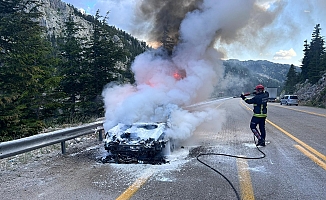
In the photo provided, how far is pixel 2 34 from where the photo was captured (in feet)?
47.7

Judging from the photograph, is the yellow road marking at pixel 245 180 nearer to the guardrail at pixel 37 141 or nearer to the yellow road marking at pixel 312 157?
the yellow road marking at pixel 312 157

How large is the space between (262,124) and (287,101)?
34973mm

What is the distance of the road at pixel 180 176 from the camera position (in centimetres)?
402

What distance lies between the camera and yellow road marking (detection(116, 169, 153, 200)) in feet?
12.8

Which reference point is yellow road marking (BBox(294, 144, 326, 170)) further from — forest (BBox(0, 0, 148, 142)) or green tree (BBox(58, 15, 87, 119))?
green tree (BBox(58, 15, 87, 119))

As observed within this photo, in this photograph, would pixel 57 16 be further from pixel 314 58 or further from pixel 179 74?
pixel 179 74

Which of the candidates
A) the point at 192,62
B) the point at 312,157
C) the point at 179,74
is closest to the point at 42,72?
the point at 179,74

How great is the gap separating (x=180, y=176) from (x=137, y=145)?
1500 millimetres

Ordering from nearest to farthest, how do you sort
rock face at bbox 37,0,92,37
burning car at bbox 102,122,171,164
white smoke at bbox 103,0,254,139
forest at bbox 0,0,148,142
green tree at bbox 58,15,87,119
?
burning car at bbox 102,122,171,164 → white smoke at bbox 103,0,254,139 → forest at bbox 0,0,148,142 → green tree at bbox 58,15,87,119 → rock face at bbox 37,0,92,37

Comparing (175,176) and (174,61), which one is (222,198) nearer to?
(175,176)

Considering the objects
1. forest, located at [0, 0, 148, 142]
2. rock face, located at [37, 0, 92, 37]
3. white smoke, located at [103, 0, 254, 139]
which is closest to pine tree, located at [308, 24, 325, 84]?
forest, located at [0, 0, 148, 142]

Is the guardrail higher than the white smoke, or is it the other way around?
the white smoke

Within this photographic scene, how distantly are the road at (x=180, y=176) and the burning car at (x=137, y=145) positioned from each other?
32 cm

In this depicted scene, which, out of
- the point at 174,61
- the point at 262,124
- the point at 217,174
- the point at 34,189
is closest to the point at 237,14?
the point at 174,61
